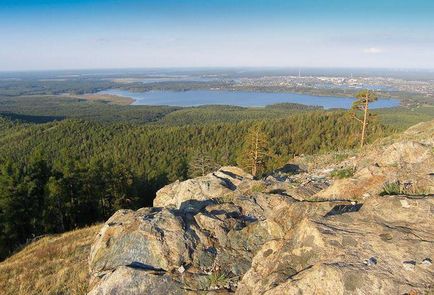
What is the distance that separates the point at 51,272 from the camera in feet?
46.1

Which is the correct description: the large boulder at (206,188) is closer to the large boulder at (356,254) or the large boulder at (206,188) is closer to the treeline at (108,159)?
the large boulder at (356,254)

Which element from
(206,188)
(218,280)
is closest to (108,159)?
(206,188)

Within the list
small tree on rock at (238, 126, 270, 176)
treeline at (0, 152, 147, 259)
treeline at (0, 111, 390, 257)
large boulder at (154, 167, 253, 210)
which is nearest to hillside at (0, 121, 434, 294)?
large boulder at (154, 167, 253, 210)

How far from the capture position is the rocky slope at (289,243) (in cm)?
650

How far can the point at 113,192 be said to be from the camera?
49.2 metres

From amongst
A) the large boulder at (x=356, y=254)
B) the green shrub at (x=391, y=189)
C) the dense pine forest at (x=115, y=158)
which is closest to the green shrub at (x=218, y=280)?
the large boulder at (x=356, y=254)

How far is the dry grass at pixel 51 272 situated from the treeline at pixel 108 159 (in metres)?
22.6

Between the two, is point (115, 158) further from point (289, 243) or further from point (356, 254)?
point (356, 254)

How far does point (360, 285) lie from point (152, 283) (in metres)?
5.16

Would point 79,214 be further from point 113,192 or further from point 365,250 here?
point 365,250

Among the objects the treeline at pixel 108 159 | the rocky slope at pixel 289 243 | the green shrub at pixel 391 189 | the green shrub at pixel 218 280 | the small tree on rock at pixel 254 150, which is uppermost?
the green shrub at pixel 391 189

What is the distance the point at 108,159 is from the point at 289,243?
47.9 meters

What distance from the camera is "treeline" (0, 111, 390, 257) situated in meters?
38.8

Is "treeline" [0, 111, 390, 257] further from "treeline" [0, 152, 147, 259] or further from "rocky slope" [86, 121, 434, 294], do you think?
"rocky slope" [86, 121, 434, 294]
